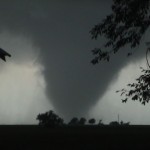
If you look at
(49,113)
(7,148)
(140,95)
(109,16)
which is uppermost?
(49,113)

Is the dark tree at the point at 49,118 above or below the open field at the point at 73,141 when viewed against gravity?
above

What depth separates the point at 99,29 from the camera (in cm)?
2823

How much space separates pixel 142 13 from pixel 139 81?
3821mm

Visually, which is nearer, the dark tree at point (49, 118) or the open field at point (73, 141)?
→ the open field at point (73, 141)

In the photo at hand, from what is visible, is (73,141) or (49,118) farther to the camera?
(49,118)

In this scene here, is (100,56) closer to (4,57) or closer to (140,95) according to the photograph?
(140,95)

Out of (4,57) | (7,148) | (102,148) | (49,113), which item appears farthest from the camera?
(49,113)

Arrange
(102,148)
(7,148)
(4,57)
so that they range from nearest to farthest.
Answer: (7,148), (102,148), (4,57)

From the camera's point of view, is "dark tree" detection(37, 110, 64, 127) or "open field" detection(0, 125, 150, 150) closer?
"open field" detection(0, 125, 150, 150)

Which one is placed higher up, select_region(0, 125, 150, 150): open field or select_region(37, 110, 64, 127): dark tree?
select_region(37, 110, 64, 127): dark tree

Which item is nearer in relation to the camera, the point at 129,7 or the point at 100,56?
the point at 129,7

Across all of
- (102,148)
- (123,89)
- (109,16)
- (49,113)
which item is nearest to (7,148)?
(102,148)

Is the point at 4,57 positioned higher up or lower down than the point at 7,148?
higher up

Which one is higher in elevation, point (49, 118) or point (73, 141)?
point (49, 118)
